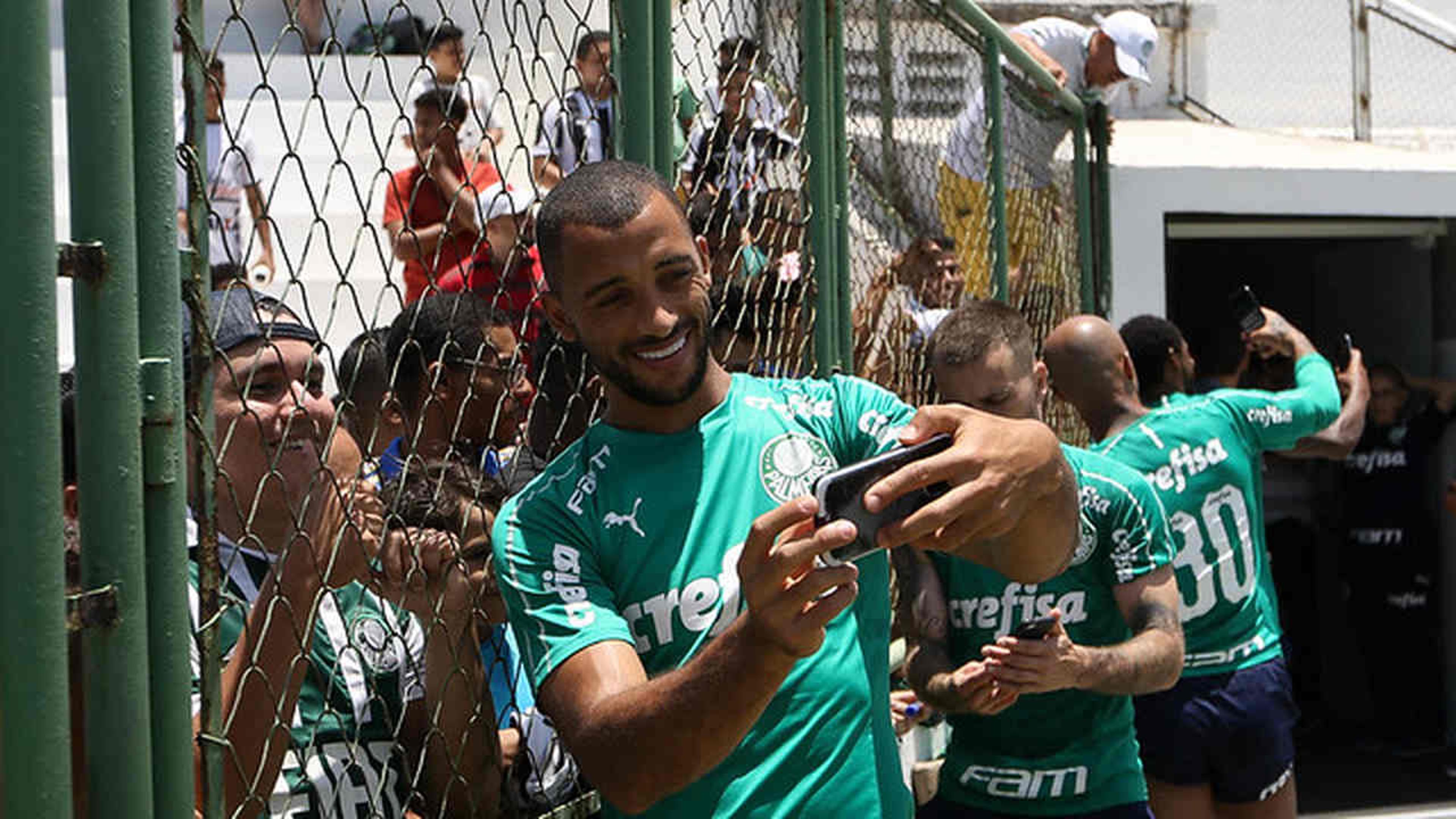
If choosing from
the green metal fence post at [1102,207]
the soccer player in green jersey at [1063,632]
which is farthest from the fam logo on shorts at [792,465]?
the green metal fence post at [1102,207]

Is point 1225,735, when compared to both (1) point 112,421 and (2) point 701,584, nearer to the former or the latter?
(2) point 701,584

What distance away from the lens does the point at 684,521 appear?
2270mm

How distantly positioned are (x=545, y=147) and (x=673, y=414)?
12.8 ft

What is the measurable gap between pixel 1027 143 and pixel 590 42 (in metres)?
3.63

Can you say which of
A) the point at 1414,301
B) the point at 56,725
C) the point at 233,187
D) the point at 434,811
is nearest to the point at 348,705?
the point at 434,811

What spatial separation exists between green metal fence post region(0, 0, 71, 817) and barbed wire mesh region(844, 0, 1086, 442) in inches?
127

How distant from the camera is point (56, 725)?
165cm

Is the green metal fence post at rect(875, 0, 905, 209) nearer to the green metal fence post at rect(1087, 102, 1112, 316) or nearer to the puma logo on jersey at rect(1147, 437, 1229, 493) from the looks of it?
the puma logo on jersey at rect(1147, 437, 1229, 493)

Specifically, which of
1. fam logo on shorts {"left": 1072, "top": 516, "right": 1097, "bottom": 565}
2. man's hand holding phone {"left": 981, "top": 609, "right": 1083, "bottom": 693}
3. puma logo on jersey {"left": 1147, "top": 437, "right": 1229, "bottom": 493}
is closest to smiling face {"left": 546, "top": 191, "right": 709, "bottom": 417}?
man's hand holding phone {"left": 981, "top": 609, "right": 1083, "bottom": 693}

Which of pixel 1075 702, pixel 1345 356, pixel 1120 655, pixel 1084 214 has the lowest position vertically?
pixel 1075 702

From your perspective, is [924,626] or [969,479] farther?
[924,626]

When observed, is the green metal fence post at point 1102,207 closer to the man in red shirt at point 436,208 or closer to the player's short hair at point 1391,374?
the player's short hair at point 1391,374

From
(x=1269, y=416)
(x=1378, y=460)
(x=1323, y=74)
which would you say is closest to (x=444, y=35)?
(x=1269, y=416)

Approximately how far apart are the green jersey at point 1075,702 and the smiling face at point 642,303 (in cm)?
156
